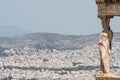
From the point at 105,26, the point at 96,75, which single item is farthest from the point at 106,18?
the point at 96,75

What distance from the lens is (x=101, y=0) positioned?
24.4 metres

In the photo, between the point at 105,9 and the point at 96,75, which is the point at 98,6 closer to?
the point at 105,9

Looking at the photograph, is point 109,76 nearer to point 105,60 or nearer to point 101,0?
point 105,60

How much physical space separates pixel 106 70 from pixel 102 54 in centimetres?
57

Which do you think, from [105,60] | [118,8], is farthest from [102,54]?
[118,8]

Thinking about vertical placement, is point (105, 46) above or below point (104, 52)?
above

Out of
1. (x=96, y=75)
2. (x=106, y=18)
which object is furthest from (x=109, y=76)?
(x=106, y=18)

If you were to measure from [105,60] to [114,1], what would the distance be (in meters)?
2.12

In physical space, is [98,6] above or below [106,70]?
above

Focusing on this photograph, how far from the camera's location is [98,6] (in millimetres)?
24547

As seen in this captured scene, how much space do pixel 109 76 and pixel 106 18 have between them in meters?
2.03

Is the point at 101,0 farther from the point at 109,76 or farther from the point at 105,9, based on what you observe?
the point at 109,76

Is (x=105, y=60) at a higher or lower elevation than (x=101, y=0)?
lower

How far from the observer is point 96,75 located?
2448 cm
